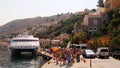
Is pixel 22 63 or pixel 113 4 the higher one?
pixel 113 4

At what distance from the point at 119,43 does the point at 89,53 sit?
326 inches

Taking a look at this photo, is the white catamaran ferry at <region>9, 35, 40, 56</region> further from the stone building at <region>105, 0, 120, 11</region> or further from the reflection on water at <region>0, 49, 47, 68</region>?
the stone building at <region>105, 0, 120, 11</region>

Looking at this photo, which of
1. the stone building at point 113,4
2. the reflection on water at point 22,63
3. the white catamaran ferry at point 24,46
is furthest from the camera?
the stone building at point 113,4

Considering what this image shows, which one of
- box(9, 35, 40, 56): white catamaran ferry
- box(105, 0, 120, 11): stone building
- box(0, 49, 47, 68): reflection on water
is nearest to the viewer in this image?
box(0, 49, 47, 68): reflection on water

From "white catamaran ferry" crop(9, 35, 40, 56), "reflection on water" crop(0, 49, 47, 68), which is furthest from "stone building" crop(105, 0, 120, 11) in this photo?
"reflection on water" crop(0, 49, 47, 68)

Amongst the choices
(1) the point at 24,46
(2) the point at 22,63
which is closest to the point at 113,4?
(1) the point at 24,46

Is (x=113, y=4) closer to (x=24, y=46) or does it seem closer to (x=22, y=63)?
(x=24, y=46)

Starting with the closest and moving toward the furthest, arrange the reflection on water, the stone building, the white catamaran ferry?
the reflection on water < the white catamaran ferry < the stone building

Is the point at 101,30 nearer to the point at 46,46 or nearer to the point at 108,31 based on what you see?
the point at 108,31

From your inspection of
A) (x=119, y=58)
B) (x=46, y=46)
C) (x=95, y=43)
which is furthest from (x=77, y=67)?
(x=46, y=46)

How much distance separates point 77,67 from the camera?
38.9 meters

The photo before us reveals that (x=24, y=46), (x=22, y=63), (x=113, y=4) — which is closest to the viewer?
(x=22, y=63)

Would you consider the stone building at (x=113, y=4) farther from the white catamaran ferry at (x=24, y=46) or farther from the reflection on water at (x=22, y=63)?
the reflection on water at (x=22, y=63)

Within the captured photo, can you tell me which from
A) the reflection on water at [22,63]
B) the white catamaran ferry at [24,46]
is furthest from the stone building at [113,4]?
the reflection on water at [22,63]
